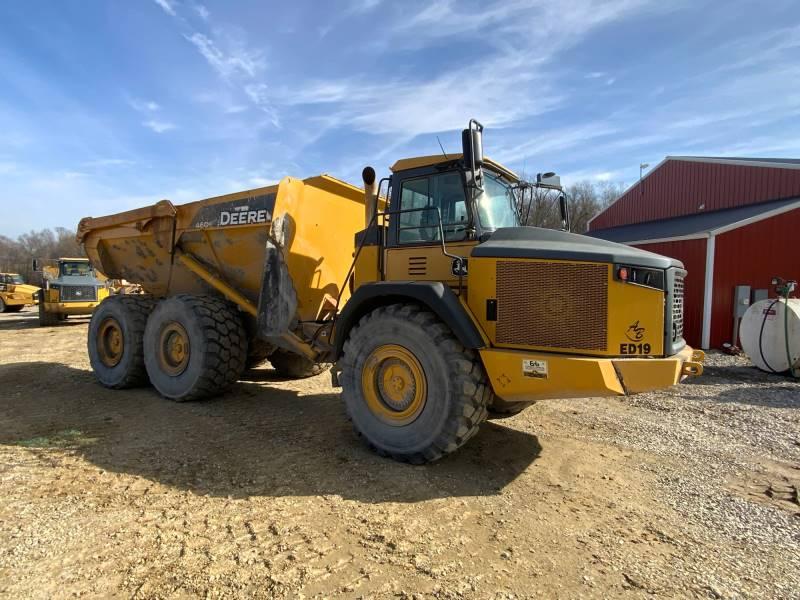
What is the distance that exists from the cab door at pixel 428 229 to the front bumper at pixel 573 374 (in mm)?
926

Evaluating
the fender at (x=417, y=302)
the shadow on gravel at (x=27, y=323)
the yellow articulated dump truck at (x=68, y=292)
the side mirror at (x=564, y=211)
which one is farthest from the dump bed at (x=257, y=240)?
the shadow on gravel at (x=27, y=323)

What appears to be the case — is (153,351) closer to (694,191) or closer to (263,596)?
(263,596)

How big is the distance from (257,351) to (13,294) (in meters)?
24.4

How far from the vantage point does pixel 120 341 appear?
7090 mm

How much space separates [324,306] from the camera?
585cm

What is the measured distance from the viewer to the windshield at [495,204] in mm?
4289

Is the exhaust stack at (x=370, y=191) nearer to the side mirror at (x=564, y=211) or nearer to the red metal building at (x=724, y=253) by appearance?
the side mirror at (x=564, y=211)

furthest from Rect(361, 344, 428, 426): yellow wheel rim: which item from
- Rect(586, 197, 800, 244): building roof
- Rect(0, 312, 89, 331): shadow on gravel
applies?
Rect(0, 312, 89, 331): shadow on gravel

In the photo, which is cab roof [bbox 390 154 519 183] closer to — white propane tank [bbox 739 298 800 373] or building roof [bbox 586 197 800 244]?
white propane tank [bbox 739 298 800 373]

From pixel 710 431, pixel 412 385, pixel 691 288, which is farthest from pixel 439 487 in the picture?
pixel 691 288

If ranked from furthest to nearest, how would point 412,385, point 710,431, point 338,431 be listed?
point 710,431
point 338,431
point 412,385

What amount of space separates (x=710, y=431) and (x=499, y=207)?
11.4 ft

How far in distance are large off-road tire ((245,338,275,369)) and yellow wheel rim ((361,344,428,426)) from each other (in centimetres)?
284

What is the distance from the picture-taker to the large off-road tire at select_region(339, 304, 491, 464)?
12.6ft
